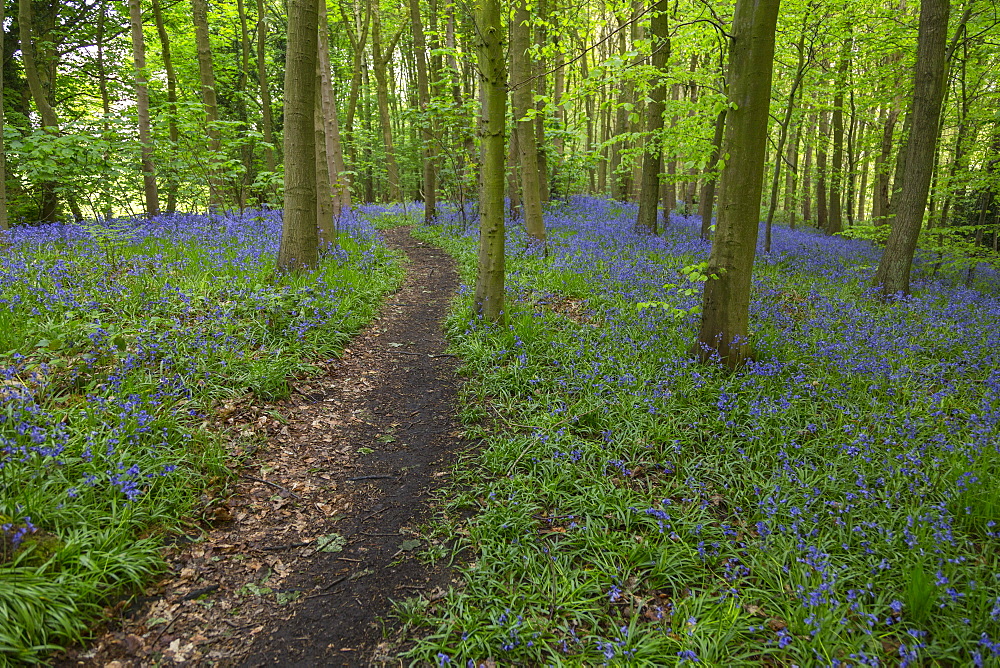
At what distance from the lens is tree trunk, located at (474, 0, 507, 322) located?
6.44 metres

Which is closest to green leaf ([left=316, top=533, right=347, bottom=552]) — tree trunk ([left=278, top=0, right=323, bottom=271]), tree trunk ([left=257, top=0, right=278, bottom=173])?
tree trunk ([left=278, top=0, right=323, bottom=271])

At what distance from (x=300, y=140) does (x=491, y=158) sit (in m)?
3.18

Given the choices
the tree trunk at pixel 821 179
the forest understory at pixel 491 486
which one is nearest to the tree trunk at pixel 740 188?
the forest understory at pixel 491 486

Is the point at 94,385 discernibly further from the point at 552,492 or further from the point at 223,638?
the point at 552,492

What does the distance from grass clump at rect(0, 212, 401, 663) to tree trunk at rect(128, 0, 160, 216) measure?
3.58 m

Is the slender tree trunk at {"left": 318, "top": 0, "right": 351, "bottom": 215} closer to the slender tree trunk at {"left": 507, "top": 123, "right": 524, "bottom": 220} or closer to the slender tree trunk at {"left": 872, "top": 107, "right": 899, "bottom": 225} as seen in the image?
the slender tree trunk at {"left": 507, "top": 123, "right": 524, "bottom": 220}

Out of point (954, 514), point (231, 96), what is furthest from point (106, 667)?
point (231, 96)

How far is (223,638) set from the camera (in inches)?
111

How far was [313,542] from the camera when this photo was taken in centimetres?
366

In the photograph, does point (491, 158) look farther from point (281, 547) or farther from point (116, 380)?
point (281, 547)

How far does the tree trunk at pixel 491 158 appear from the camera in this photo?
644 cm

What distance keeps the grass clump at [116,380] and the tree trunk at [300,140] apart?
1.67 ft

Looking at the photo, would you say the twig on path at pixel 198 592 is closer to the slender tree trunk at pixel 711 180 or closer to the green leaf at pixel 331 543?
the green leaf at pixel 331 543

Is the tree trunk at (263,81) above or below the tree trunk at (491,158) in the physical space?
above
